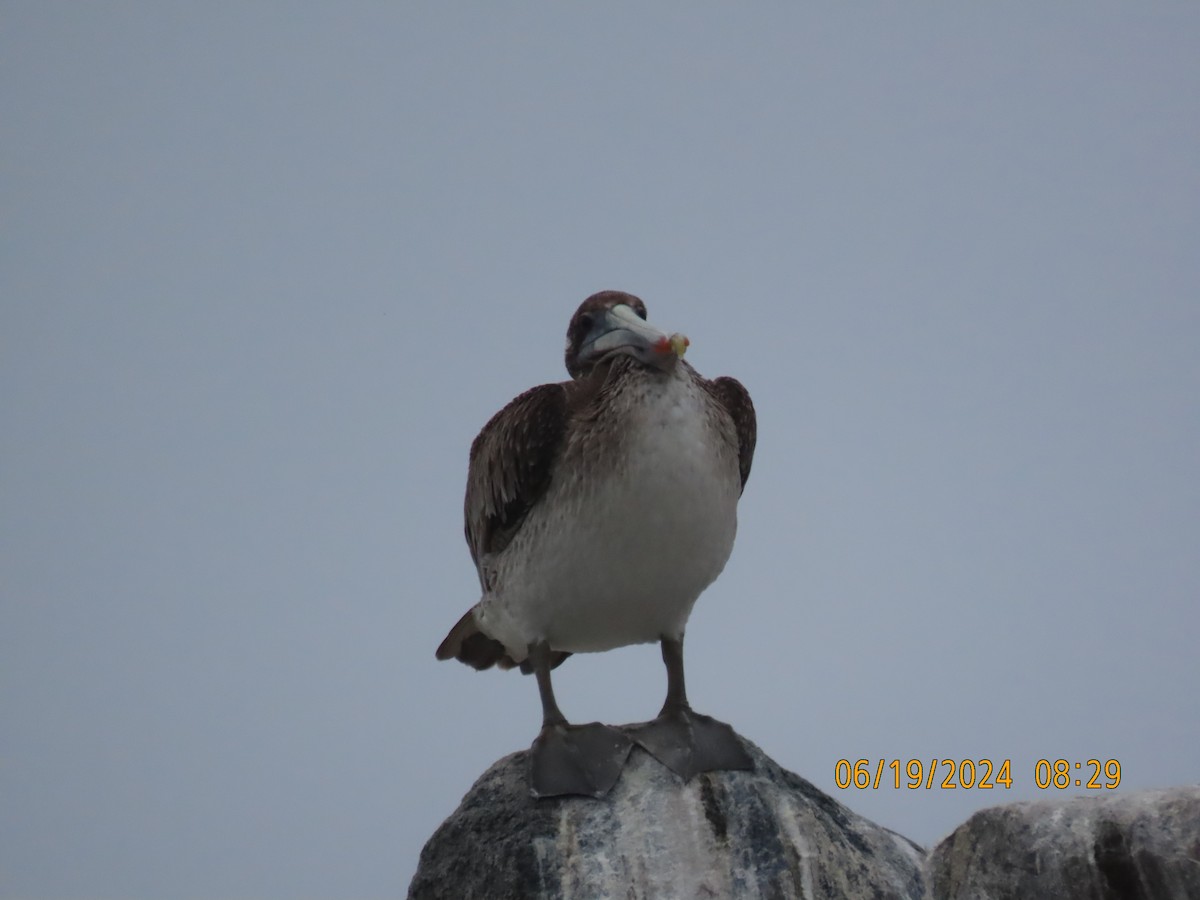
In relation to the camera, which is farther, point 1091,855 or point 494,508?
point 494,508

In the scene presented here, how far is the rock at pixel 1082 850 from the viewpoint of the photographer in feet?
15.7

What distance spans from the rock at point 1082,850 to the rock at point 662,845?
1.28 ft

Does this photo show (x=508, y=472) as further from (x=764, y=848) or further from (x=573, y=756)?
(x=764, y=848)

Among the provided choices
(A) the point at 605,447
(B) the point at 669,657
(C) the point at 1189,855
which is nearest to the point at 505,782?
(B) the point at 669,657

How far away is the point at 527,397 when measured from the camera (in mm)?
5879

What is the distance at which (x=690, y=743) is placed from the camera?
18.5 ft

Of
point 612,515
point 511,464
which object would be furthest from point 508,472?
point 612,515

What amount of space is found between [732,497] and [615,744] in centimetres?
123

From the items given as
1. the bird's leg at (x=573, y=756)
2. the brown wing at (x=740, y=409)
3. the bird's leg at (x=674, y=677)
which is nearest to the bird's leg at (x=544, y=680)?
the bird's leg at (x=573, y=756)

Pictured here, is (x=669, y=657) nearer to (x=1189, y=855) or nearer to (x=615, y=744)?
(x=615, y=744)

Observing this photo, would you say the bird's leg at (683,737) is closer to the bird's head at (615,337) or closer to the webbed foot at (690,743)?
the webbed foot at (690,743)

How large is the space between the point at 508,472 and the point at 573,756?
129 centimetres

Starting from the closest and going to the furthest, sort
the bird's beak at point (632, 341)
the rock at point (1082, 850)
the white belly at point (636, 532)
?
the rock at point (1082, 850) < the white belly at point (636, 532) < the bird's beak at point (632, 341)

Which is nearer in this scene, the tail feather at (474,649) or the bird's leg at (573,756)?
the bird's leg at (573,756)
